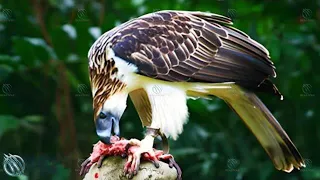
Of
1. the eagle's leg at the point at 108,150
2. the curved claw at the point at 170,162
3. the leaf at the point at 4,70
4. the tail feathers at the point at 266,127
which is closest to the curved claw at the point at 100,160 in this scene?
the eagle's leg at the point at 108,150

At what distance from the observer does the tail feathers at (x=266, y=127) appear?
3.33 meters

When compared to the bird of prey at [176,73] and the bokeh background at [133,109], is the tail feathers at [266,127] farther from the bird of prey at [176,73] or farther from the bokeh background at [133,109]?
the bokeh background at [133,109]

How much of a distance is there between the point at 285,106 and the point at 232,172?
0.56m

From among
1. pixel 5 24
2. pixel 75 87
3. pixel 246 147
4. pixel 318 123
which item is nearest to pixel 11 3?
pixel 5 24

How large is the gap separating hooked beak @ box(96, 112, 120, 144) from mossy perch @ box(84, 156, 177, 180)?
92mm

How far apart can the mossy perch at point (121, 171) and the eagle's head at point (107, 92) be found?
168 mm

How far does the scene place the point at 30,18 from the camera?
4973mm

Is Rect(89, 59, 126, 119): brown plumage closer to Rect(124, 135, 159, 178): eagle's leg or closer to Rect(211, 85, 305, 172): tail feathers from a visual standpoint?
Rect(124, 135, 159, 178): eagle's leg

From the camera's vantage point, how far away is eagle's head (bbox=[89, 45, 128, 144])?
2.99m

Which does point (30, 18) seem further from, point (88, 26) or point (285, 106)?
point (285, 106)

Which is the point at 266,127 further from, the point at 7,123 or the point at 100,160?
the point at 7,123

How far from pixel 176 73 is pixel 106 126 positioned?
45 centimetres

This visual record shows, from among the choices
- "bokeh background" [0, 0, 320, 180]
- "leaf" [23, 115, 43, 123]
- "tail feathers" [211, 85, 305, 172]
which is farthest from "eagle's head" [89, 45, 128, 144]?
"leaf" [23, 115, 43, 123]

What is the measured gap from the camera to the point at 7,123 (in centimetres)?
450
